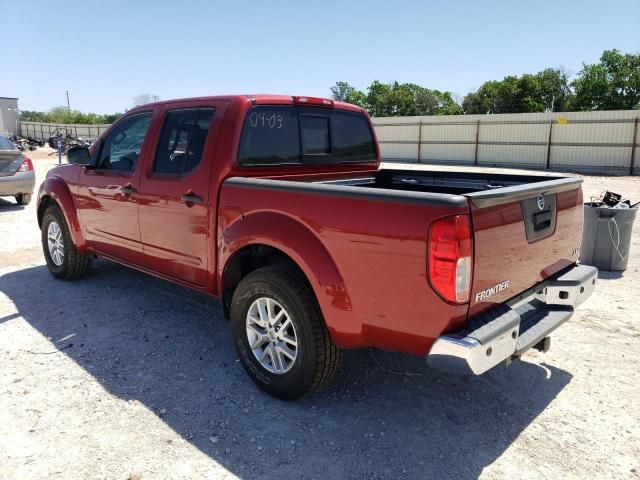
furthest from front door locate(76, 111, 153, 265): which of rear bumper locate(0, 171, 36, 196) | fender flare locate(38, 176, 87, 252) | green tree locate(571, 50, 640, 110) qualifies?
green tree locate(571, 50, 640, 110)

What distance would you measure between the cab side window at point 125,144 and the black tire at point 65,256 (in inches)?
41.4

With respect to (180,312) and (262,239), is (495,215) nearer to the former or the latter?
(262,239)

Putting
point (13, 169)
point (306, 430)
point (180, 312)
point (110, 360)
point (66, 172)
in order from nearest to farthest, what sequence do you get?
point (306, 430)
point (110, 360)
point (180, 312)
point (66, 172)
point (13, 169)

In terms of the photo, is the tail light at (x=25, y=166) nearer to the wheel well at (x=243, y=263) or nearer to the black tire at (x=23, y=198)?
the black tire at (x=23, y=198)

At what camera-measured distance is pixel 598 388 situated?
3.51m

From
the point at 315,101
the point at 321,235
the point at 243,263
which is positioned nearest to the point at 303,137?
the point at 315,101

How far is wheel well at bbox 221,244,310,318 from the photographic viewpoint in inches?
138

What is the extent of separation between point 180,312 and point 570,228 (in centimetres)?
348

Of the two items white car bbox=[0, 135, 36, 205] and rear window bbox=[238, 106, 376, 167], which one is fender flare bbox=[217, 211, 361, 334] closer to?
rear window bbox=[238, 106, 376, 167]

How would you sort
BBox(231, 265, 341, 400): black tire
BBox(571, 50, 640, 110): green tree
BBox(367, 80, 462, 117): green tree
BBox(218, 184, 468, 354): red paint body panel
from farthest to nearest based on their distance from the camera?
BBox(367, 80, 462, 117): green tree → BBox(571, 50, 640, 110): green tree → BBox(231, 265, 341, 400): black tire → BBox(218, 184, 468, 354): red paint body panel

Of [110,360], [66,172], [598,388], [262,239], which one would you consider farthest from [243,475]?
[66,172]

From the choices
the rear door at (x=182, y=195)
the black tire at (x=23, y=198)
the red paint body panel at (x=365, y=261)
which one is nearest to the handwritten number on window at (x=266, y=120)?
the rear door at (x=182, y=195)

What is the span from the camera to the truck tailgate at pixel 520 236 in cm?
255

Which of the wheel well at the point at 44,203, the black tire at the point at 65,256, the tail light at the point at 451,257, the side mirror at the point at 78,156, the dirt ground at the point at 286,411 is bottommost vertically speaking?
the dirt ground at the point at 286,411
